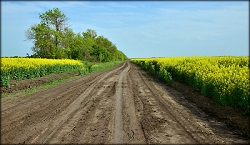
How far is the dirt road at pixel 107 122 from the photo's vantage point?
7.09 meters

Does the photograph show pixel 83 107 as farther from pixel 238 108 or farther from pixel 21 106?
pixel 238 108

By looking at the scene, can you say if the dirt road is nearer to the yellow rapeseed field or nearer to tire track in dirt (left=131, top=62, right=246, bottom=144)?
tire track in dirt (left=131, top=62, right=246, bottom=144)

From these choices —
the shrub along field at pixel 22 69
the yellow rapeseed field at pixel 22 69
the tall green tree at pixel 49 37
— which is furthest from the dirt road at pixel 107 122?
the tall green tree at pixel 49 37

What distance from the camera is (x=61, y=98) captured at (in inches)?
529

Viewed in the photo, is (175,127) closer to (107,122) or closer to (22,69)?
(107,122)

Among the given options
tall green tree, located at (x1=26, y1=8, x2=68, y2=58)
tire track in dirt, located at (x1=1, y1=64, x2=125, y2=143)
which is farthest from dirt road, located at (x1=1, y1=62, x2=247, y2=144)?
tall green tree, located at (x1=26, y1=8, x2=68, y2=58)

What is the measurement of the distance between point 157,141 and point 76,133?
7.77ft

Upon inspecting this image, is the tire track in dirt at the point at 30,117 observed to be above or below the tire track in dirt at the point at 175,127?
above

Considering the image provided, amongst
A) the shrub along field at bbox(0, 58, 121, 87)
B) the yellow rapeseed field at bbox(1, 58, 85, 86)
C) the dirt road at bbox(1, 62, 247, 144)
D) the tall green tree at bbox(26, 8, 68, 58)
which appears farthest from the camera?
the tall green tree at bbox(26, 8, 68, 58)

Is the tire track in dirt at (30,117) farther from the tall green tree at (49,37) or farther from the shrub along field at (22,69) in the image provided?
the tall green tree at (49,37)

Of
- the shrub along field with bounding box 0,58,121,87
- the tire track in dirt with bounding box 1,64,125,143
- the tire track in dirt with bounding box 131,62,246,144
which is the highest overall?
the shrub along field with bounding box 0,58,121,87

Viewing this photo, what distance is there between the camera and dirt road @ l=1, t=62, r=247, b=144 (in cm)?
709

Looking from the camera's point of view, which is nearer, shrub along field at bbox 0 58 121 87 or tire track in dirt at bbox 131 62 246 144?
tire track in dirt at bbox 131 62 246 144

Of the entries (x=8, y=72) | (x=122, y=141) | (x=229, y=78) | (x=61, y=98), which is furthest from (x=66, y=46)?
(x=122, y=141)
